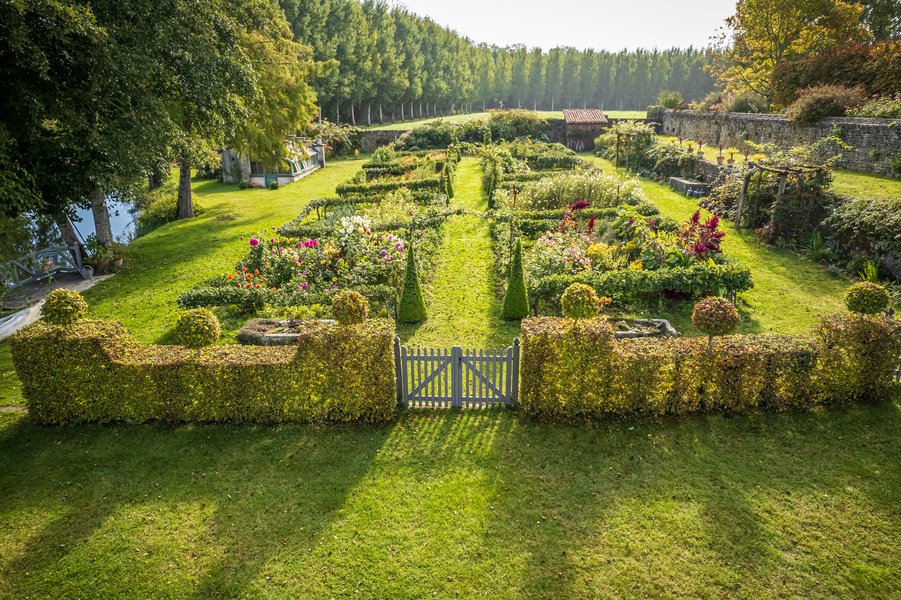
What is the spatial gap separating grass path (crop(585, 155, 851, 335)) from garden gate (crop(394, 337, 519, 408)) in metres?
4.37

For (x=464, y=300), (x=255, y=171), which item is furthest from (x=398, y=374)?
(x=255, y=171)

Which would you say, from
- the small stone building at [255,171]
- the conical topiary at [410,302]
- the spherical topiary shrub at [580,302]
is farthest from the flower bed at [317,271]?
the small stone building at [255,171]

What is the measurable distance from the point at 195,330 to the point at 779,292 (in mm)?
12415

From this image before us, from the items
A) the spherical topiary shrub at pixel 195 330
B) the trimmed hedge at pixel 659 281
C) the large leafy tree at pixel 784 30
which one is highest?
the large leafy tree at pixel 784 30

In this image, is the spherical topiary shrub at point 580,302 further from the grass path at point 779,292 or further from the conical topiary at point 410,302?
the conical topiary at point 410,302

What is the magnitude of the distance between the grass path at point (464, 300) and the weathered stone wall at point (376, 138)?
28763mm

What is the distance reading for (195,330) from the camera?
6.52 meters

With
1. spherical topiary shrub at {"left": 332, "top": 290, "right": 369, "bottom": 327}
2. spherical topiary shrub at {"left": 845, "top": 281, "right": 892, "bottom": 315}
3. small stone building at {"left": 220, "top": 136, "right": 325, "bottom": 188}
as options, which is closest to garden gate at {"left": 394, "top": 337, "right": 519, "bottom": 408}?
spherical topiary shrub at {"left": 332, "top": 290, "right": 369, "bottom": 327}

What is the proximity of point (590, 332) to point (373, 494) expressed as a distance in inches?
141

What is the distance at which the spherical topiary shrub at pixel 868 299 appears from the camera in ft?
22.0

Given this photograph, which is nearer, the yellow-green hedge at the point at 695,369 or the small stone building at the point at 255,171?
the yellow-green hedge at the point at 695,369

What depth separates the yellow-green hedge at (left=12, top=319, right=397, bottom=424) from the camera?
22.0 feet

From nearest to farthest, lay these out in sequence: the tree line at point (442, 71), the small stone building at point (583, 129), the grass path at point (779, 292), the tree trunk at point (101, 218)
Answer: the grass path at point (779, 292), the tree trunk at point (101, 218), the small stone building at point (583, 129), the tree line at point (442, 71)

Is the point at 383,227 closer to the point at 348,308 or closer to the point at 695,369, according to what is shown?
the point at 348,308
